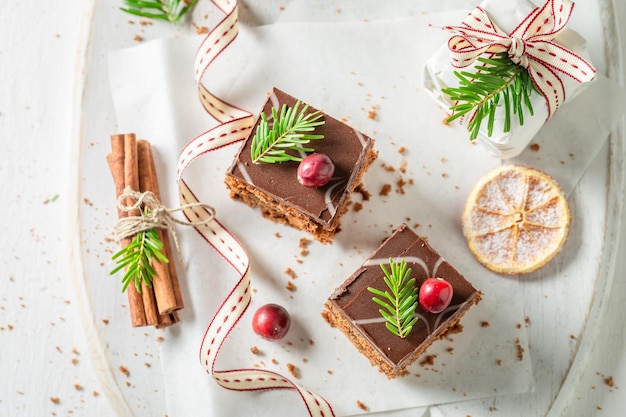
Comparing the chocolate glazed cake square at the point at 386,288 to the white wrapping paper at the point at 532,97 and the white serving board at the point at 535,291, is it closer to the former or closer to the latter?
the white serving board at the point at 535,291

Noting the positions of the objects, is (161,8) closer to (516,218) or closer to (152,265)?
(152,265)

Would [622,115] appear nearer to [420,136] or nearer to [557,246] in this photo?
[557,246]

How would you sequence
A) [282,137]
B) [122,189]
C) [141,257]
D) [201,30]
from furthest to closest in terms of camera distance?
1. [201,30]
2. [122,189]
3. [141,257]
4. [282,137]

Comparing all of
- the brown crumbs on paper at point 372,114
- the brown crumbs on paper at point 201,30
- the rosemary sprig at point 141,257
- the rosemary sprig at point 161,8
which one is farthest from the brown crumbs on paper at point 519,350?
the rosemary sprig at point 161,8

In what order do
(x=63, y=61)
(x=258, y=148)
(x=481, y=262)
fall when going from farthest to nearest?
(x=63, y=61), (x=481, y=262), (x=258, y=148)

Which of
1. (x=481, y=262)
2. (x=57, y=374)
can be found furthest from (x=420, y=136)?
(x=57, y=374)

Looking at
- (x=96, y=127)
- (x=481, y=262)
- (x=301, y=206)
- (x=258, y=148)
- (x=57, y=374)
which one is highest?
(x=96, y=127)

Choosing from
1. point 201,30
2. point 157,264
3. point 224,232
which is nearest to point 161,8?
point 201,30
